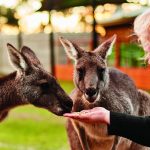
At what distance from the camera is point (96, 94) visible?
18.6ft

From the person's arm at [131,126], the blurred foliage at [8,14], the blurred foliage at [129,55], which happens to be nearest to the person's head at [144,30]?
the person's arm at [131,126]

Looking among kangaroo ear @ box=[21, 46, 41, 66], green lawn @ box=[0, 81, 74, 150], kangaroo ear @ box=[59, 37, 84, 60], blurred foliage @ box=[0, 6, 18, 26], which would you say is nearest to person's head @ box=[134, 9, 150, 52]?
kangaroo ear @ box=[21, 46, 41, 66]

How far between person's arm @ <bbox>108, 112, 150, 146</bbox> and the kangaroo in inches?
65.4

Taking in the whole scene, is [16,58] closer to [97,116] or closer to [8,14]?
[97,116]

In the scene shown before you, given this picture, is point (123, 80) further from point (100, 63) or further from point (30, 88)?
point (30, 88)

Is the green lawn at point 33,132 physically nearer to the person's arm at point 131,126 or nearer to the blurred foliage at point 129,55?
the person's arm at point 131,126

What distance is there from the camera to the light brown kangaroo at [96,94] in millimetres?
5812

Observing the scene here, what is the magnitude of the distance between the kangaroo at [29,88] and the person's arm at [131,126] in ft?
5.45

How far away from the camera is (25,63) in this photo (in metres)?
5.55

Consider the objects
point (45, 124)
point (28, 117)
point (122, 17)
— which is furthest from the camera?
point (122, 17)

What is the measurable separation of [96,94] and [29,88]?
0.63m

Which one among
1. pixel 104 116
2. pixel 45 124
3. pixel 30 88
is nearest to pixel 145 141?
pixel 104 116

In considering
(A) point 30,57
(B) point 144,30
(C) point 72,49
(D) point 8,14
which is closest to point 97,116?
(B) point 144,30

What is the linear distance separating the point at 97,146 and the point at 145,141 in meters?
2.54
